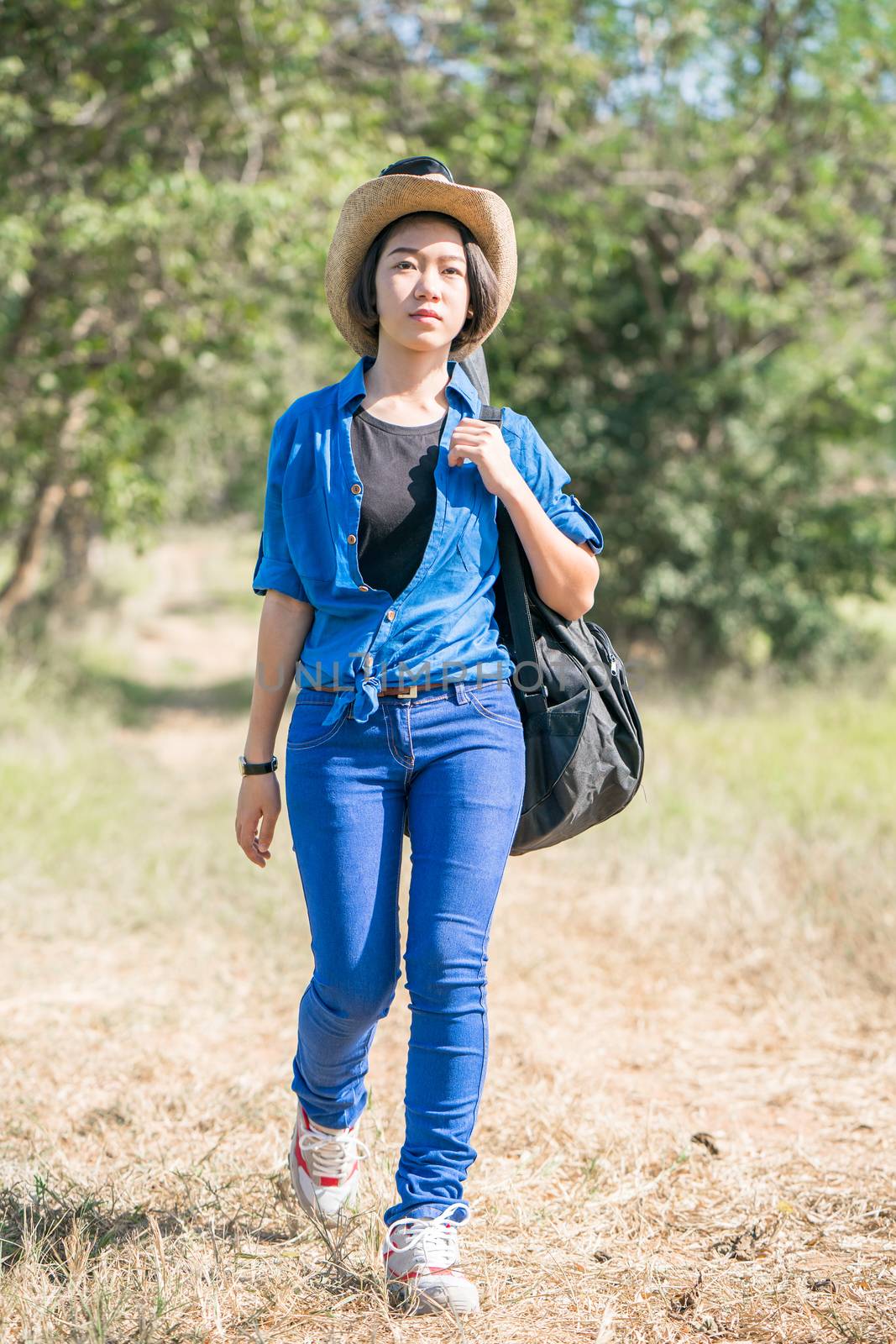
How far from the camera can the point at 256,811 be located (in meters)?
2.76

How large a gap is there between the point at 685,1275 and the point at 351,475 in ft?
5.71

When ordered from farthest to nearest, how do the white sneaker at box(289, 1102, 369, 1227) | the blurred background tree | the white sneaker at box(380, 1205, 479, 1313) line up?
the blurred background tree, the white sneaker at box(289, 1102, 369, 1227), the white sneaker at box(380, 1205, 479, 1313)

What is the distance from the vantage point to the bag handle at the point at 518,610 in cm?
265

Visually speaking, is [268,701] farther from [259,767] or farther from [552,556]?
[552,556]

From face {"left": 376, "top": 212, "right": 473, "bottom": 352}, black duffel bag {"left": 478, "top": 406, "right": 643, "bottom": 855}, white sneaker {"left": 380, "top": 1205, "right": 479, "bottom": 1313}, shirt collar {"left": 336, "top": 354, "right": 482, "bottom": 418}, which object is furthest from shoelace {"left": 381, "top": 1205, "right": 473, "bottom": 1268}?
face {"left": 376, "top": 212, "right": 473, "bottom": 352}

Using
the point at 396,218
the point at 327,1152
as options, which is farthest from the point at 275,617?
the point at 327,1152

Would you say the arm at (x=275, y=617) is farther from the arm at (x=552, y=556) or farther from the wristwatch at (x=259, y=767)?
the arm at (x=552, y=556)

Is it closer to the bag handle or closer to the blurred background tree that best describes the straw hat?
the bag handle

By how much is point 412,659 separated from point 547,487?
468 mm

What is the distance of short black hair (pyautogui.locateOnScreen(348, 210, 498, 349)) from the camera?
2.69 m

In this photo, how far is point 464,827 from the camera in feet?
8.19

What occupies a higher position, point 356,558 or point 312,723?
point 356,558

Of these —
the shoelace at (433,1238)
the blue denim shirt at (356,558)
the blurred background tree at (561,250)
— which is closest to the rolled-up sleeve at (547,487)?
the blue denim shirt at (356,558)

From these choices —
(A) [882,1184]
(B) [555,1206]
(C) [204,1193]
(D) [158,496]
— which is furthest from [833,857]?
(D) [158,496]
